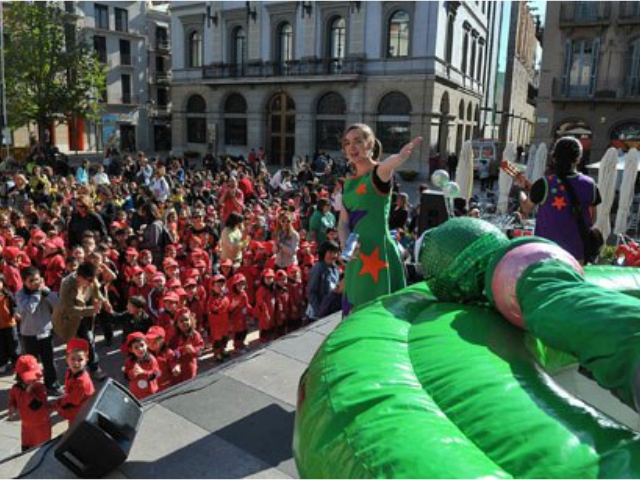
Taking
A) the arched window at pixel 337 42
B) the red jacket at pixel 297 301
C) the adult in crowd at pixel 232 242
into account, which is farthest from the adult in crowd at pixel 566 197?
the arched window at pixel 337 42

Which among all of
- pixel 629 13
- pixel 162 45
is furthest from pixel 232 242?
pixel 162 45

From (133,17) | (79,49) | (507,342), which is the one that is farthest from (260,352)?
(133,17)

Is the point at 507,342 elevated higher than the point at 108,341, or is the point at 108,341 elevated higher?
the point at 507,342

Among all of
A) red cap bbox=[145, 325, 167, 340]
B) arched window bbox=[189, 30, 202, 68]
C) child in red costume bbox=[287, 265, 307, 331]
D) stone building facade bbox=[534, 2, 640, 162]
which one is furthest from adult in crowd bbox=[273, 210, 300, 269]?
arched window bbox=[189, 30, 202, 68]

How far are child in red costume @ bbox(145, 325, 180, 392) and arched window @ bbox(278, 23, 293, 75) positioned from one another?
27.1 m

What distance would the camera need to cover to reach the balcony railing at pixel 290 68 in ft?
91.5

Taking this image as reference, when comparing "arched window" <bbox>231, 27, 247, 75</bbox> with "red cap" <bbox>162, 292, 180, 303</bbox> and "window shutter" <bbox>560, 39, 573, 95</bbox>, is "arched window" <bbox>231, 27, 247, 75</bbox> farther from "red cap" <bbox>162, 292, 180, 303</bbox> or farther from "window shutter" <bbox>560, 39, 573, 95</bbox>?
"red cap" <bbox>162, 292, 180, 303</bbox>

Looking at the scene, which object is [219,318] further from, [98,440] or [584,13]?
[584,13]

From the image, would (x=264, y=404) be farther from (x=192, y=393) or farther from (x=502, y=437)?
(x=502, y=437)

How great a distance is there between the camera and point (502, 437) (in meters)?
1.24

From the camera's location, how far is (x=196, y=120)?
35.2 metres

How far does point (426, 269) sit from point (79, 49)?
3108 centimetres

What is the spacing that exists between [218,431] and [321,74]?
27.2 meters

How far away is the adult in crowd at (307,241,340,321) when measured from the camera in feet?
21.0
